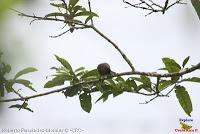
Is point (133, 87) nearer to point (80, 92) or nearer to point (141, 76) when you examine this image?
point (141, 76)

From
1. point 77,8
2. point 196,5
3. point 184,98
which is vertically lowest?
point 184,98

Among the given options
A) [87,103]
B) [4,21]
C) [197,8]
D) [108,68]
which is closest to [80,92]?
[87,103]

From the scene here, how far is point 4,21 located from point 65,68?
1340 mm

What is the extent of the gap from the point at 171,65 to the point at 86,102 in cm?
51

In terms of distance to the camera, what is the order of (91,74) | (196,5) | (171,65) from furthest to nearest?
(91,74) → (171,65) → (196,5)

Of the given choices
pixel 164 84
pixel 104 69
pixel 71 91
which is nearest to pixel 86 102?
pixel 71 91

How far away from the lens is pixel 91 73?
1838mm

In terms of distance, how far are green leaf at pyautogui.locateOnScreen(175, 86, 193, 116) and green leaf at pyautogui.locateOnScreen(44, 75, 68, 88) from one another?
1.91 ft

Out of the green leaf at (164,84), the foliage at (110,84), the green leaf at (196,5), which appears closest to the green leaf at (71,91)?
the foliage at (110,84)

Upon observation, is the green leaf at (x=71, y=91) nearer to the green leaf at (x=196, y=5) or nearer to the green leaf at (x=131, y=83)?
the green leaf at (x=131, y=83)

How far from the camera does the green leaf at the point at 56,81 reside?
182 cm

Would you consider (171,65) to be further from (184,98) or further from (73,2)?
(73,2)

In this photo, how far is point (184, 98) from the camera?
5.76 ft

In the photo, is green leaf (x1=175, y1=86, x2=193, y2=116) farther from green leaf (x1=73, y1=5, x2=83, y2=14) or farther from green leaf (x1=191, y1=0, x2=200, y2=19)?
green leaf (x1=73, y1=5, x2=83, y2=14)
